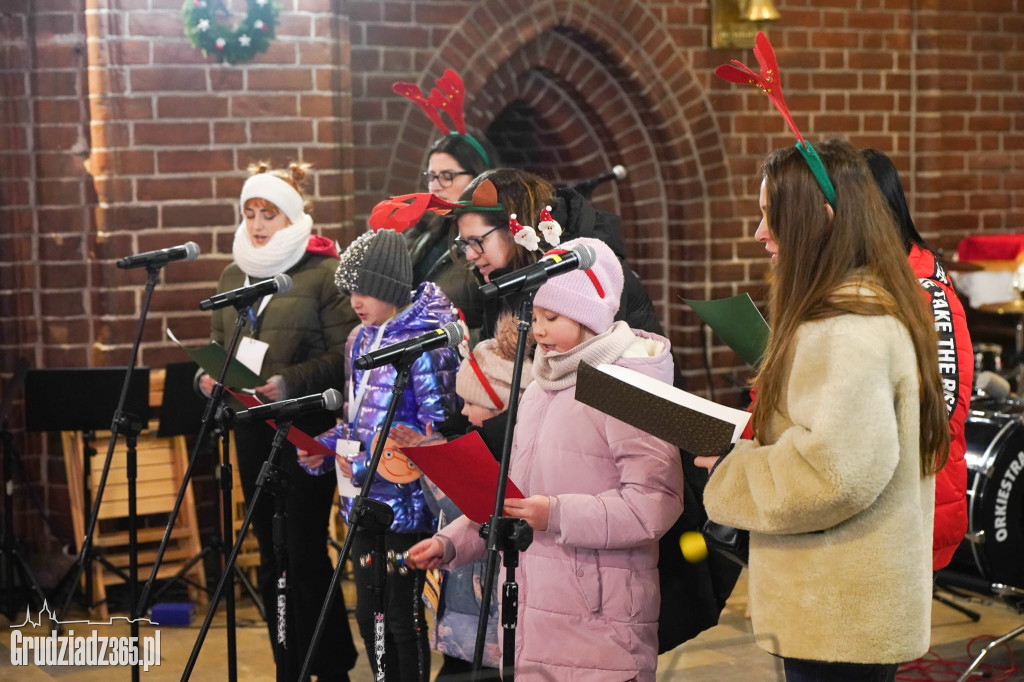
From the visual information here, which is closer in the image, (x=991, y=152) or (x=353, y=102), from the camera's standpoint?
(x=353, y=102)

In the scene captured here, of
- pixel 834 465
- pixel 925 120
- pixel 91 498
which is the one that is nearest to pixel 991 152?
pixel 925 120

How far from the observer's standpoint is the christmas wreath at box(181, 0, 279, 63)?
4.50 metres

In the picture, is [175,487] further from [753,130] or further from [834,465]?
[834,465]

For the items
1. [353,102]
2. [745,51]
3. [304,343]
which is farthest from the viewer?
[745,51]

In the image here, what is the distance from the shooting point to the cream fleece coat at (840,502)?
188 cm

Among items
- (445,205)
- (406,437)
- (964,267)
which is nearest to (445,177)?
(445,205)

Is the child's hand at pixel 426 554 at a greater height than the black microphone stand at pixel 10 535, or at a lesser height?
greater

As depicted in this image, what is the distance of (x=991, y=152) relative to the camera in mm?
6277

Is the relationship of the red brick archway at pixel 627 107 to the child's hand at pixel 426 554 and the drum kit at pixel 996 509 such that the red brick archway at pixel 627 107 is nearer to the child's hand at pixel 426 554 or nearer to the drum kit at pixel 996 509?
the drum kit at pixel 996 509

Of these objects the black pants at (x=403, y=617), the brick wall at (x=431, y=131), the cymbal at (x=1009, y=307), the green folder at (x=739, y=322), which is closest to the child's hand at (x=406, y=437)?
the black pants at (x=403, y=617)

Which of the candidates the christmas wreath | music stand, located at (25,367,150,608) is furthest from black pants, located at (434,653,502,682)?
the christmas wreath

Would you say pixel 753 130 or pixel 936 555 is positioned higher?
pixel 753 130

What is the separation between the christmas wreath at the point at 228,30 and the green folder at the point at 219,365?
1.66 meters

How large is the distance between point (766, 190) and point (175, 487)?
3.29m
